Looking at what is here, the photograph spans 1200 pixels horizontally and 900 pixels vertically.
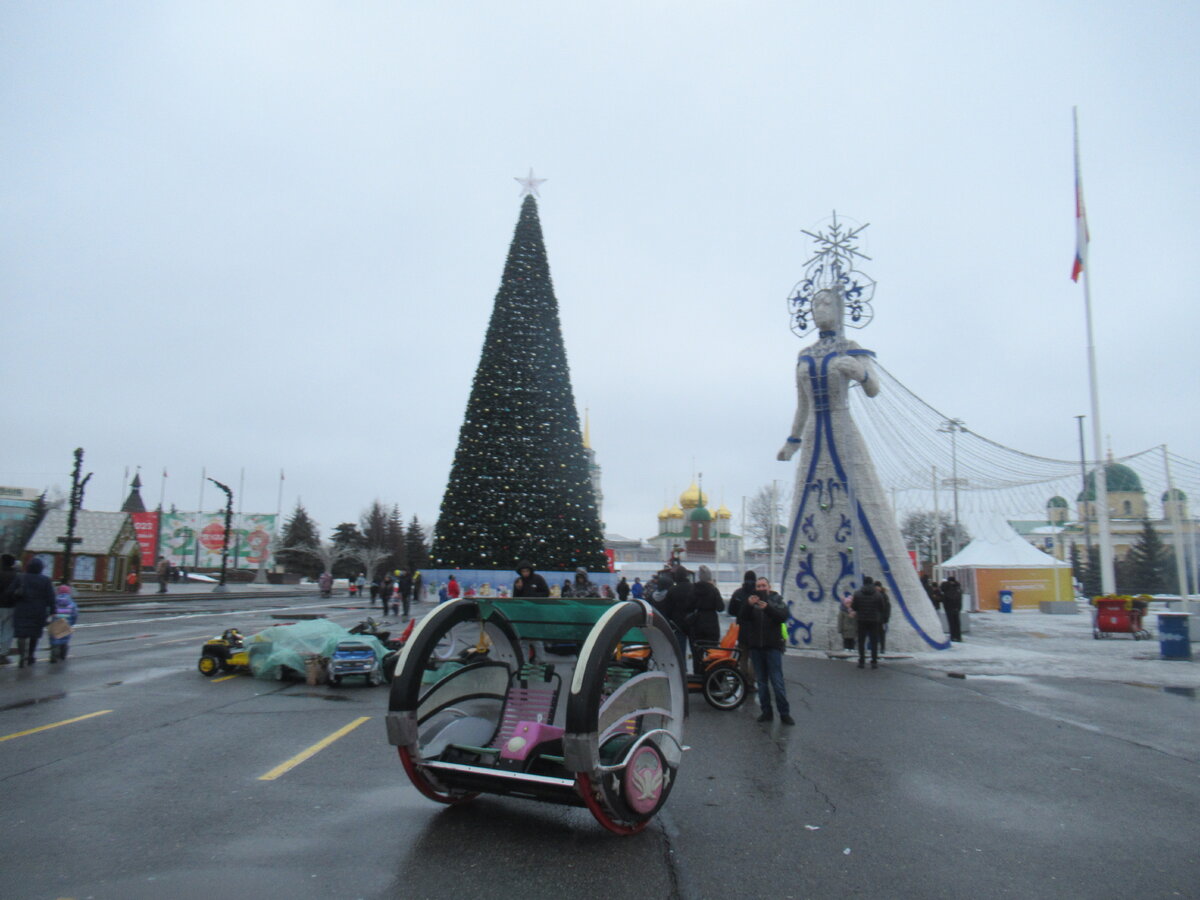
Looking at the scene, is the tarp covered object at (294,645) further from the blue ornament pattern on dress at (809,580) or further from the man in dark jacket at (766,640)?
the blue ornament pattern on dress at (809,580)

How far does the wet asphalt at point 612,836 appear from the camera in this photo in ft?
13.5

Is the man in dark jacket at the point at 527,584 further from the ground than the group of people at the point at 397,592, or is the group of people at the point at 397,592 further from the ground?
the man in dark jacket at the point at 527,584

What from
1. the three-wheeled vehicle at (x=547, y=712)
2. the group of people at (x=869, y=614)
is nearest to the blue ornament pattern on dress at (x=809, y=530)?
the group of people at (x=869, y=614)

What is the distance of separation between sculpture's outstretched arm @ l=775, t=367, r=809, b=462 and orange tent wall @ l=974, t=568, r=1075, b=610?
2580 centimetres

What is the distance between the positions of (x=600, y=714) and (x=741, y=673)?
620cm

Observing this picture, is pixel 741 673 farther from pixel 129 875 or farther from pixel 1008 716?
pixel 129 875

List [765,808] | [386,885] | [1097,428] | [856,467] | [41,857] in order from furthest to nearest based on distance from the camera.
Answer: [1097,428], [856,467], [765,808], [41,857], [386,885]

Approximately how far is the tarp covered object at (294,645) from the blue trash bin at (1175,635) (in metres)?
16.1

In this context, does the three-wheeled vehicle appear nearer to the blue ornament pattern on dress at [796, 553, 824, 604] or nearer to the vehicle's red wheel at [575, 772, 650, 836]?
the vehicle's red wheel at [575, 772, 650, 836]

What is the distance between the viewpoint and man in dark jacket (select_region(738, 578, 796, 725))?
8.62m

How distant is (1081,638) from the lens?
22.5 meters

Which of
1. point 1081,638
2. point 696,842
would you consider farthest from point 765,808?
point 1081,638

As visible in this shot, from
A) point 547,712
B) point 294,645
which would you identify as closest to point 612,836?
point 547,712

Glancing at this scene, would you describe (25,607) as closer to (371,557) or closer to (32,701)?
(32,701)
